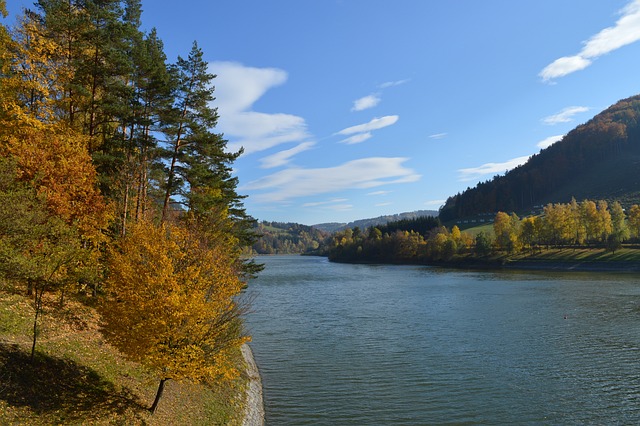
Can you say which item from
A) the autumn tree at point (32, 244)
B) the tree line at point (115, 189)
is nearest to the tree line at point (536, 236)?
the tree line at point (115, 189)

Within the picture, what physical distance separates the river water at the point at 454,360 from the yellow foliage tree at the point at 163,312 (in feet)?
24.0

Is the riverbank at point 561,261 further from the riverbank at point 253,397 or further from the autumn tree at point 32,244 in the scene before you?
the autumn tree at point 32,244

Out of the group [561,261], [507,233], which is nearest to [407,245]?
[507,233]

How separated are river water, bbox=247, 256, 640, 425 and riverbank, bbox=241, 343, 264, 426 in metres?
0.56

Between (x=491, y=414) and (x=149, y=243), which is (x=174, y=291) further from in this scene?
(x=491, y=414)

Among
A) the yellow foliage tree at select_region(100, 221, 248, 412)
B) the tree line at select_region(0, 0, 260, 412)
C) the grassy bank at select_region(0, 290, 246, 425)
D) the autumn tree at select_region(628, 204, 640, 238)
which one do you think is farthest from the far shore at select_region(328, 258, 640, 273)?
the yellow foliage tree at select_region(100, 221, 248, 412)

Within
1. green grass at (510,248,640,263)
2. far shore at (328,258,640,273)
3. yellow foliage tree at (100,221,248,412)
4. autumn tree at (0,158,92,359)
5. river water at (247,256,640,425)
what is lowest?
river water at (247,256,640,425)

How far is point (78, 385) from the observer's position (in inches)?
631

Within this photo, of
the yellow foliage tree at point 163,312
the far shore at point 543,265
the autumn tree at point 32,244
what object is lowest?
the far shore at point 543,265

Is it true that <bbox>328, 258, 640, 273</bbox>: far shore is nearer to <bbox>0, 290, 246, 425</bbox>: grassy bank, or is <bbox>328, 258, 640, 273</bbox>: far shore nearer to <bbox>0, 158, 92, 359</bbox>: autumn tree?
<bbox>0, 290, 246, 425</bbox>: grassy bank

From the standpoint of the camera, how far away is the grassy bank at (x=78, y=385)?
13.9m

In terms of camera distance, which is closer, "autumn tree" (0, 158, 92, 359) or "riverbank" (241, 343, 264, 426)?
"autumn tree" (0, 158, 92, 359)

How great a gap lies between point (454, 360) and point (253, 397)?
15488mm

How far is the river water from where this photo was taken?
70.6 feet
